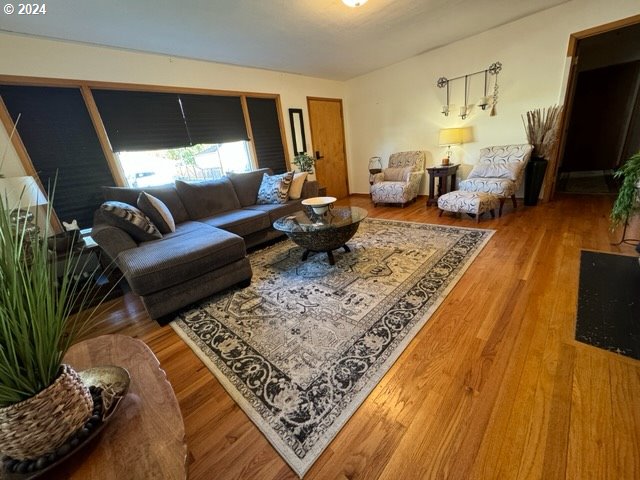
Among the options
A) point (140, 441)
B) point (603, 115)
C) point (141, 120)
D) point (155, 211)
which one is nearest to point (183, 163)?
point (141, 120)

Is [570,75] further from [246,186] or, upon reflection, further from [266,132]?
[246,186]

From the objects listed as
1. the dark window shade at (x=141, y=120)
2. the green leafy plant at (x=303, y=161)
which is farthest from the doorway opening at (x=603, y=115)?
the dark window shade at (x=141, y=120)

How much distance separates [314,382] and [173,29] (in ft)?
11.0

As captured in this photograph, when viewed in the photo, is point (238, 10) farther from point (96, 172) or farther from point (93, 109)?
point (96, 172)

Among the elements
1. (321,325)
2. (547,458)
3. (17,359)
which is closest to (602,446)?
(547,458)

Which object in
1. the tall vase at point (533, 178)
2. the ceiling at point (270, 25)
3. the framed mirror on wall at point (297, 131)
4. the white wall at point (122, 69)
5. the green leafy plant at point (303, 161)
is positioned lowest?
the tall vase at point (533, 178)

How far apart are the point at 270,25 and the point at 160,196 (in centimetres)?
216

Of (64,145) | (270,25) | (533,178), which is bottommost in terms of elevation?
(533,178)

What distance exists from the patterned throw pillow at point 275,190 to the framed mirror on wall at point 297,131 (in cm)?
156

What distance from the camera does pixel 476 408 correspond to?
3.60ft

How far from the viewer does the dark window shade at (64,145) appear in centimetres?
237

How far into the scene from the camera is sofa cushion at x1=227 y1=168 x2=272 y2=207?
3477 mm

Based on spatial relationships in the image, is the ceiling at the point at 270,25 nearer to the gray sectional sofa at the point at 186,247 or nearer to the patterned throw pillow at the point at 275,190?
the gray sectional sofa at the point at 186,247

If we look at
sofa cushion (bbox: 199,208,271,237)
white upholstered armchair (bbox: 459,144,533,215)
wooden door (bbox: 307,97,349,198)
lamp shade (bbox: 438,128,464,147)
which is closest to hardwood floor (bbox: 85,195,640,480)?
sofa cushion (bbox: 199,208,271,237)
